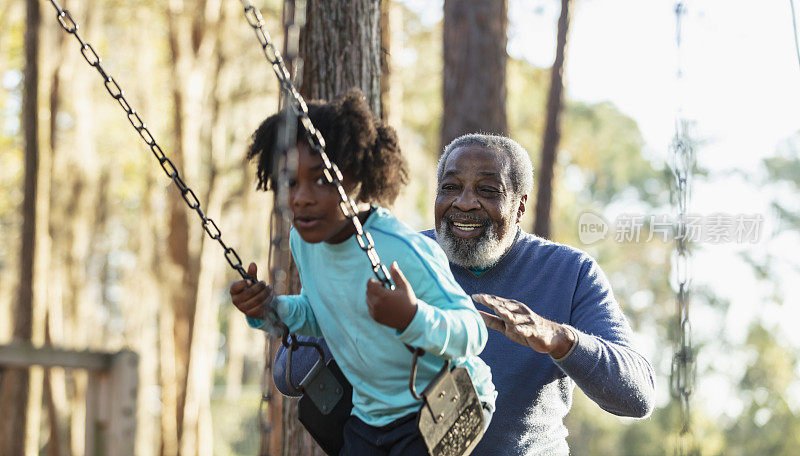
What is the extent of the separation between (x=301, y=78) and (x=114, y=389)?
8.82ft

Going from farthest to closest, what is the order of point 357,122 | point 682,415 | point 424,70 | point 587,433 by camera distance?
point 587,433, point 424,70, point 682,415, point 357,122

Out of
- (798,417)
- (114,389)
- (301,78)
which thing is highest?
(301,78)

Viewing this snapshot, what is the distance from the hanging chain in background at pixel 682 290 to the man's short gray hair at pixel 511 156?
0.62 metres

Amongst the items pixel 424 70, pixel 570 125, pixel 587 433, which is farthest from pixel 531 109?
pixel 587 433

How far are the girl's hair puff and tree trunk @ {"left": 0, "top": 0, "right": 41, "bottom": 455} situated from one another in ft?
23.8

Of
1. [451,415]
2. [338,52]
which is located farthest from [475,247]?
[338,52]

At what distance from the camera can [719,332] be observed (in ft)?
99.7

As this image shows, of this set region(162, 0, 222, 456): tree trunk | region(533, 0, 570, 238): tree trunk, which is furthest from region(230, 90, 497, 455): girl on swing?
region(162, 0, 222, 456): tree trunk

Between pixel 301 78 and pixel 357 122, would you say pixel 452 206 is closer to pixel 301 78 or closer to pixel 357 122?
pixel 357 122

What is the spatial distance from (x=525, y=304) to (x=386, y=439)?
3.07ft

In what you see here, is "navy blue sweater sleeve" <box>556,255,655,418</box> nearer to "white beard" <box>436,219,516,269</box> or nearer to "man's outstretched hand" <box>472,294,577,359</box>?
"man's outstretched hand" <box>472,294,577,359</box>

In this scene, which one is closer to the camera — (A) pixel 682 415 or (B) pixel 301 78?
(A) pixel 682 415

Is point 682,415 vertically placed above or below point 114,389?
above

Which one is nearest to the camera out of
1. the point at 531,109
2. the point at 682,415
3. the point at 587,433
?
the point at 682,415
